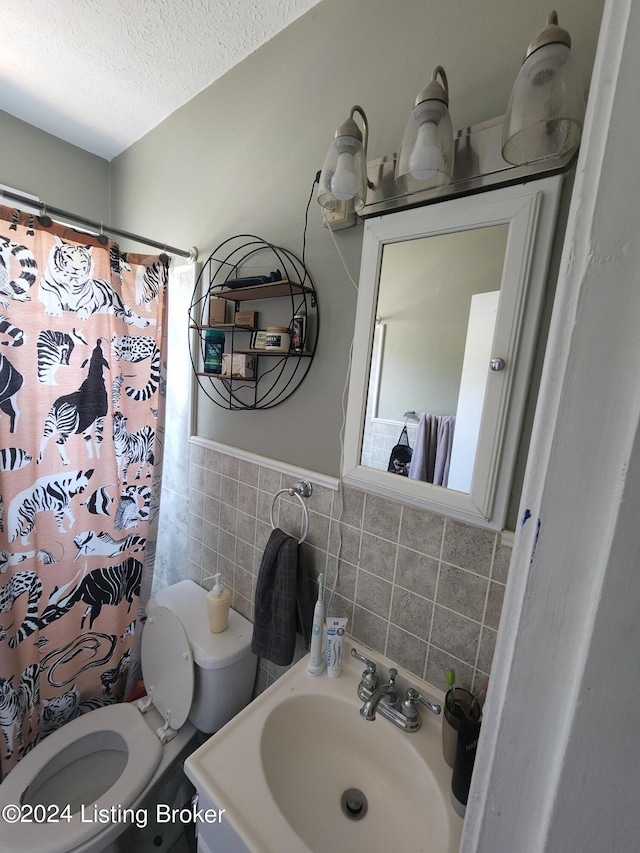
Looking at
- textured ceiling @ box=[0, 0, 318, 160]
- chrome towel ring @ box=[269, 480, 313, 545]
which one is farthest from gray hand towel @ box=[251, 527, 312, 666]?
textured ceiling @ box=[0, 0, 318, 160]

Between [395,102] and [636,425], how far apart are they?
1047 millimetres

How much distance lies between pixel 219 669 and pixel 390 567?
2.32 feet

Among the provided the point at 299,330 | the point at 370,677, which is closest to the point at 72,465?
the point at 299,330

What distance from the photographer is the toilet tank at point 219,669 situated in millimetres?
1140

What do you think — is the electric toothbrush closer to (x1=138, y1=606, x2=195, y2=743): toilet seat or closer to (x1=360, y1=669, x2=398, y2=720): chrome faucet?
(x1=360, y1=669, x2=398, y2=720): chrome faucet

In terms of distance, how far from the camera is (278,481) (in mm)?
1180

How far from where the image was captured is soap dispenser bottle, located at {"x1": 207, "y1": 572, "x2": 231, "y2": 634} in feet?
3.97

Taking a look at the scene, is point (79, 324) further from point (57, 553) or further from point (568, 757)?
point (568, 757)

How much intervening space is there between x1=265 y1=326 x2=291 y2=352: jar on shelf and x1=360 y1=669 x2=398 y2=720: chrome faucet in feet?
3.11

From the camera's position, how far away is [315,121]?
102 cm

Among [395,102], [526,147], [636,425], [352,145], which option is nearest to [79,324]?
[352,145]

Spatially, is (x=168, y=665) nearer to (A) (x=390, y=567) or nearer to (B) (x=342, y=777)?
(B) (x=342, y=777)

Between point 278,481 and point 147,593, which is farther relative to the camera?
point 147,593

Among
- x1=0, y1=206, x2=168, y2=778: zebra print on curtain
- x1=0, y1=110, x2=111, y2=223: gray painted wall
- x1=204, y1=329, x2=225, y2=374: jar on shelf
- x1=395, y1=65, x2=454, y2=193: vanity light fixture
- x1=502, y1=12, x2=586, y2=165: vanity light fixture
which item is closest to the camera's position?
x1=502, y1=12, x2=586, y2=165: vanity light fixture
